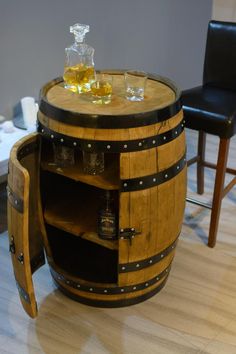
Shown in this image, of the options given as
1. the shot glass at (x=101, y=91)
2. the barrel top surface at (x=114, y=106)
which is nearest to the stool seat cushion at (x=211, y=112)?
the barrel top surface at (x=114, y=106)

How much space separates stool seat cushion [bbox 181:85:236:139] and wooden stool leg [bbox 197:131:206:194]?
0.30 metres

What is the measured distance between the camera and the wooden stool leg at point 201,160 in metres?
2.23

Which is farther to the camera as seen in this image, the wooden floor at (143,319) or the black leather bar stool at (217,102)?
the black leather bar stool at (217,102)

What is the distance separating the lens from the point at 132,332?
1.58 meters

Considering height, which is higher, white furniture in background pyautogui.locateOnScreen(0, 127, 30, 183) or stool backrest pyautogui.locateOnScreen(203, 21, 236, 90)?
stool backrest pyautogui.locateOnScreen(203, 21, 236, 90)

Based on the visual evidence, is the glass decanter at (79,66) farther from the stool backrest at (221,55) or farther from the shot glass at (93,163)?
the stool backrest at (221,55)

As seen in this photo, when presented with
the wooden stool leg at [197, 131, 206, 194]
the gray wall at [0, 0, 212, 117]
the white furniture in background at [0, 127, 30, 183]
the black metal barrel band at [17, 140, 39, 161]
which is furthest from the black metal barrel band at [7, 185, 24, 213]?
the wooden stool leg at [197, 131, 206, 194]

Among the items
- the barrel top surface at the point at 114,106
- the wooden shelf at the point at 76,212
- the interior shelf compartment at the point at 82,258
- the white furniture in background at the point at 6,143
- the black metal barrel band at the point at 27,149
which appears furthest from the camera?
the white furniture in background at the point at 6,143

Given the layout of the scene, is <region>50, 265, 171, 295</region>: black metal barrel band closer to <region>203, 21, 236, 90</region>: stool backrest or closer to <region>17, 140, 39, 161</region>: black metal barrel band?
<region>17, 140, 39, 161</region>: black metal barrel band

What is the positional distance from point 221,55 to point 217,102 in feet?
1.06

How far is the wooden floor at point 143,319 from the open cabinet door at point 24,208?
15cm

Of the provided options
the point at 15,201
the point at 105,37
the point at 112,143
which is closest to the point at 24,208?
the point at 15,201

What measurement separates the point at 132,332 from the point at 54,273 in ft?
1.23

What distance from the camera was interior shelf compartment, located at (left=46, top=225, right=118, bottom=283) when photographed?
166 cm
